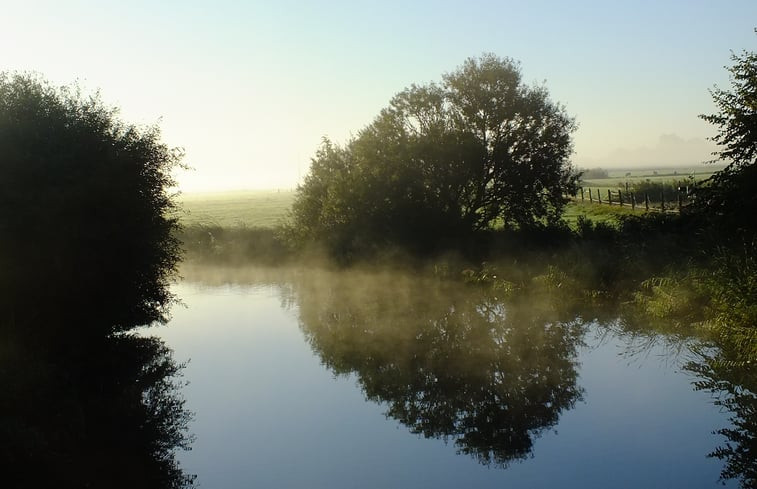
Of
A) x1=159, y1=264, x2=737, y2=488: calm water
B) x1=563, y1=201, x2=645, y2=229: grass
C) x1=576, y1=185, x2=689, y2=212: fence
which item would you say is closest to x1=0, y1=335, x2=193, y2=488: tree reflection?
x1=159, y1=264, x2=737, y2=488: calm water

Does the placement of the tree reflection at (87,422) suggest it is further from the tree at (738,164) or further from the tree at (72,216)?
the tree at (738,164)

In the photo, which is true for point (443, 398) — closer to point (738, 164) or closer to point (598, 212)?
point (738, 164)

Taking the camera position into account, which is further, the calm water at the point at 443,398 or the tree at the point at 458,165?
the tree at the point at 458,165

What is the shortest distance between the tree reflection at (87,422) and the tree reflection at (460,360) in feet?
18.5

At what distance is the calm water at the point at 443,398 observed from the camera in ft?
37.7

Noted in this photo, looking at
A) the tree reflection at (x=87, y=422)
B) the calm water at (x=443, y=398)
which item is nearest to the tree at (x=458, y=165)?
the calm water at (x=443, y=398)

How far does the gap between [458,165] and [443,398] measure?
88.1 ft

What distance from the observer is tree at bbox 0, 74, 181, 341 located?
17.5 metres

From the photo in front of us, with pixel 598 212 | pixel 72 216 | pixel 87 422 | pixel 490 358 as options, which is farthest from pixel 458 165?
pixel 87 422

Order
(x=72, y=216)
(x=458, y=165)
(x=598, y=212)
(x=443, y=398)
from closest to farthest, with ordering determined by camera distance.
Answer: (x=443, y=398) → (x=72, y=216) → (x=458, y=165) → (x=598, y=212)

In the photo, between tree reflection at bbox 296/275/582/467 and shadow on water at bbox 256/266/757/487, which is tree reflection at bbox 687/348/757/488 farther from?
tree reflection at bbox 296/275/582/467

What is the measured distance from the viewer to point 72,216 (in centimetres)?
1848

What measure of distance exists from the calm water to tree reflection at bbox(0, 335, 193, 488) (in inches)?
28.7

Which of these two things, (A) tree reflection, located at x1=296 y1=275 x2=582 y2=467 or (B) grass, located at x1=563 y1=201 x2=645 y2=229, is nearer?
(A) tree reflection, located at x1=296 y1=275 x2=582 y2=467
